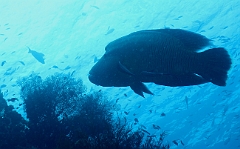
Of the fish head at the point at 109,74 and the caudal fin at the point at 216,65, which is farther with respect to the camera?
the fish head at the point at 109,74

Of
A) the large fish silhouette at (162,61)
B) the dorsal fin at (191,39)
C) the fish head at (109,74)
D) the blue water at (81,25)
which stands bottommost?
the blue water at (81,25)

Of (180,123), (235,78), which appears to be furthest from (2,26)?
(180,123)

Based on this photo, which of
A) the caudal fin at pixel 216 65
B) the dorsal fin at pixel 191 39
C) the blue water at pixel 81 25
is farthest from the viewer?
the blue water at pixel 81 25

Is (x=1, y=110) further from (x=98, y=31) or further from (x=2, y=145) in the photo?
(x=98, y=31)

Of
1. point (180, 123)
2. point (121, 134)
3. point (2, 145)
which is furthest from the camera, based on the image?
point (180, 123)

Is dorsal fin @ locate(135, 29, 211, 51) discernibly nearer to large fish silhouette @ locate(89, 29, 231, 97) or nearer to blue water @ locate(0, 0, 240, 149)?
large fish silhouette @ locate(89, 29, 231, 97)

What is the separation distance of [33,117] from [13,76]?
14768mm

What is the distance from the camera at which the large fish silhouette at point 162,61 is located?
4.50ft

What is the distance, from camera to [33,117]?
746 cm

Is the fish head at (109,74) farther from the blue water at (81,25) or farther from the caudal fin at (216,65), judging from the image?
the blue water at (81,25)

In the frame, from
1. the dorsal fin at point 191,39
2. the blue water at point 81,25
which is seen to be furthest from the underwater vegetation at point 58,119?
the blue water at point 81,25

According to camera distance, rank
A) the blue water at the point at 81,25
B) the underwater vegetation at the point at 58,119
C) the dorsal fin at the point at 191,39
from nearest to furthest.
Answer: the dorsal fin at the point at 191,39, the underwater vegetation at the point at 58,119, the blue water at the point at 81,25

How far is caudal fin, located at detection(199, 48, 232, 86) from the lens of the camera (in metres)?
1.31

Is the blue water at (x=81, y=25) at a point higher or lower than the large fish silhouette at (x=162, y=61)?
lower
